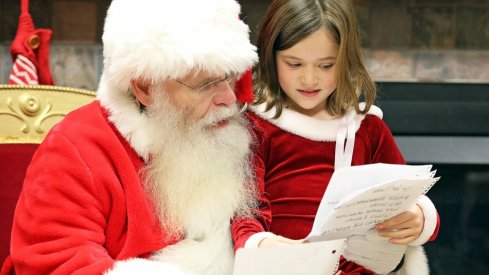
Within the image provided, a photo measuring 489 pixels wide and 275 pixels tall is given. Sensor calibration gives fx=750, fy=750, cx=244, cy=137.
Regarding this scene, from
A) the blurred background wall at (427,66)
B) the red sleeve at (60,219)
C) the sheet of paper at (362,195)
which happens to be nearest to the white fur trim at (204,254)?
the red sleeve at (60,219)

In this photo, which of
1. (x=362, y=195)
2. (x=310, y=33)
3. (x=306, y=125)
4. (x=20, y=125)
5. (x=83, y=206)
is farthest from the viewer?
(x=20, y=125)

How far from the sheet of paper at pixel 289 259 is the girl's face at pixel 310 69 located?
43cm

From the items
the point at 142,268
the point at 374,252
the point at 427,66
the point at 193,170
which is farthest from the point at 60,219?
the point at 427,66

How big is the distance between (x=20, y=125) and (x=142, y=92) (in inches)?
21.7

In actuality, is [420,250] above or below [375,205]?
below

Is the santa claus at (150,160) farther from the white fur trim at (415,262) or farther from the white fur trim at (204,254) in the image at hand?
the white fur trim at (415,262)

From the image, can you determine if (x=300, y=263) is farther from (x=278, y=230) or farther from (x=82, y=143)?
(x=82, y=143)

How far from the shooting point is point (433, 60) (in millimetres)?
2947

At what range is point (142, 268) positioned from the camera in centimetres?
149

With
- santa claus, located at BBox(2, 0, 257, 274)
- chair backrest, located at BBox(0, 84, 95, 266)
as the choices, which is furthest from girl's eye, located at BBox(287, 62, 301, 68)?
chair backrest, located at BBox(0, 84, 95, 266)

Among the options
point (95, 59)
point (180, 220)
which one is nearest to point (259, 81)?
point (180, 220)

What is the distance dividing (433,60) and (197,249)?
1.64 metres

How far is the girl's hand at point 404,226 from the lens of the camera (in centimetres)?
165

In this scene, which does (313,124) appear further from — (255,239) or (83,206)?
(83,206)
